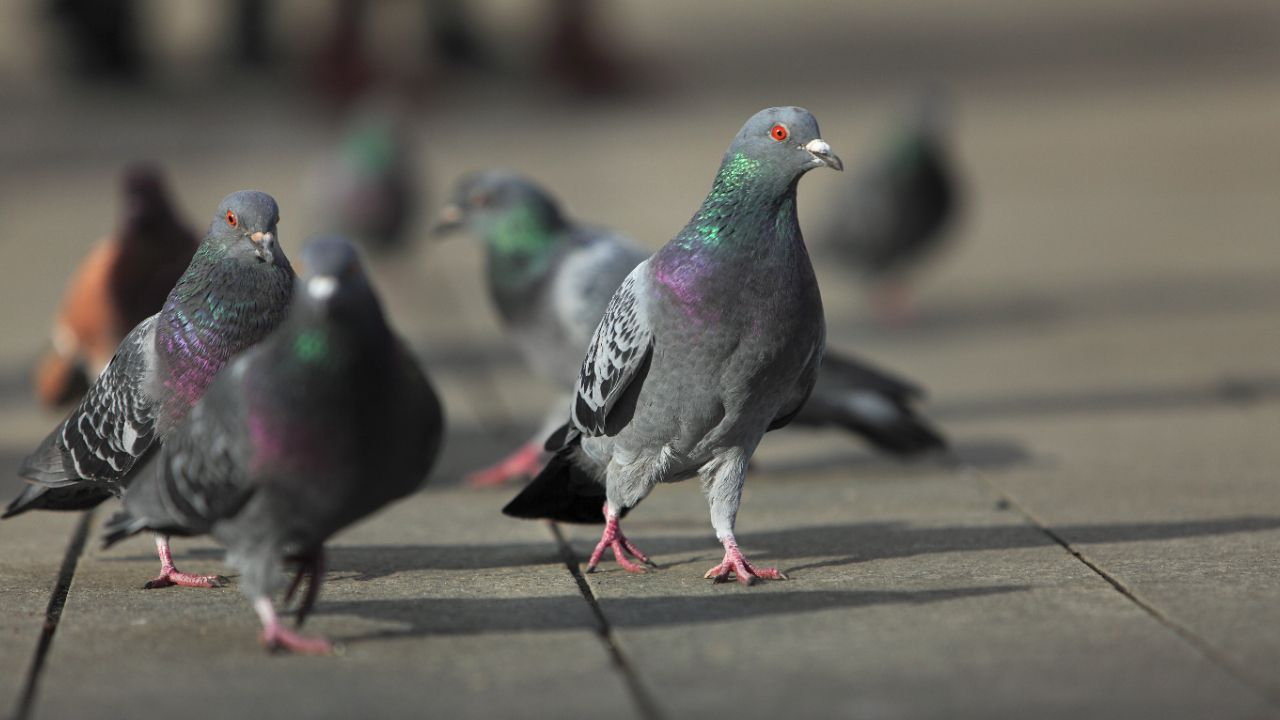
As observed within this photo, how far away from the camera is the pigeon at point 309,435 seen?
3775 mm

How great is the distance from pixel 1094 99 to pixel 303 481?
16.4m

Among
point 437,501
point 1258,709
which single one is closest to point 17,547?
point 437,501

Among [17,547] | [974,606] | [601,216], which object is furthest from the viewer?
[601,216]

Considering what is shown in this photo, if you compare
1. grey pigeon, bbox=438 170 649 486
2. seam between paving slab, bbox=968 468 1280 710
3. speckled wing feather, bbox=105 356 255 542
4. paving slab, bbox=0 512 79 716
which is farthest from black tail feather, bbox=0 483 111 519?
seam between paving slab, bbox=968 468 1280 710

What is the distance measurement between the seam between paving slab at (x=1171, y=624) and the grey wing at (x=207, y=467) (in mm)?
2268

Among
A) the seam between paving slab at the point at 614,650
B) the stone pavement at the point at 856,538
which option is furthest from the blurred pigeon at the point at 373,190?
the seam between paving slab at the point at 614,650

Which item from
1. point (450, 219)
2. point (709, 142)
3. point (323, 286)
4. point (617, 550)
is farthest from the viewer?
point (709, 142)

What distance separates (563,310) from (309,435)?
2777mm

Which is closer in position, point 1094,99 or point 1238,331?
point 1238,331

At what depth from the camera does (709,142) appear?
16297mm

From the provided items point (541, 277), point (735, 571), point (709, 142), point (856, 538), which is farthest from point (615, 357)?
point (709, 142)

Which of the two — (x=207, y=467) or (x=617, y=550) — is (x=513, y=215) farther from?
(x=207, y=467)

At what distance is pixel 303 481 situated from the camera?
3.82m

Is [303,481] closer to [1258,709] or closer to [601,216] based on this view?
[1258,709]
